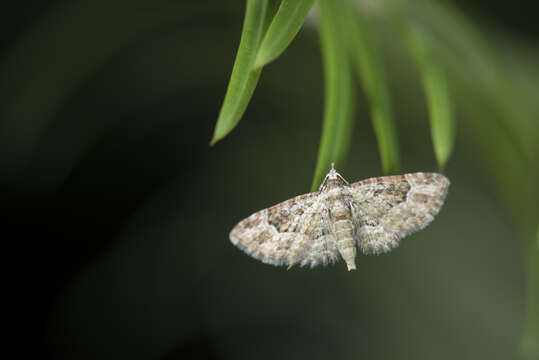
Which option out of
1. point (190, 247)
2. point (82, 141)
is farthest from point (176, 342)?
point (82, 141)

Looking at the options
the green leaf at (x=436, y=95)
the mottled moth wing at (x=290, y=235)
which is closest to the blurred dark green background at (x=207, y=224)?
the green leaf at (x=436, y=95)

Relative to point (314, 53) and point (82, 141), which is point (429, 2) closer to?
point (314, 53)

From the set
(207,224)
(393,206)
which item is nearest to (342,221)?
(393,206)

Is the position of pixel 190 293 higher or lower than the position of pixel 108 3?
lower

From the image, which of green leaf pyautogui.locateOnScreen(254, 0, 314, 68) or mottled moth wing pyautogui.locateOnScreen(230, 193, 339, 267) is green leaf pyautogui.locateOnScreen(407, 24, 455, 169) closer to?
mottled moth wing pyautogui.locateOnScreen(230, 193, 339, 267)

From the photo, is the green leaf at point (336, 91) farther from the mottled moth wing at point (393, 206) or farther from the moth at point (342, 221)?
the mottled moth wing at point (393, 206)

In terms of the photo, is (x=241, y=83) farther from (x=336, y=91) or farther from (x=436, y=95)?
(x=436, y=95)
